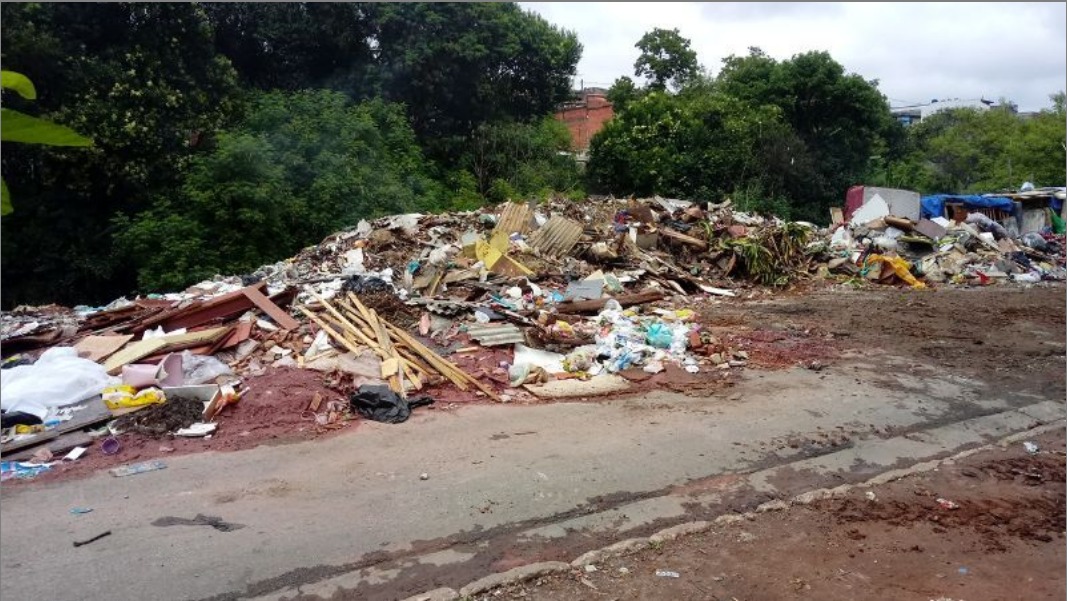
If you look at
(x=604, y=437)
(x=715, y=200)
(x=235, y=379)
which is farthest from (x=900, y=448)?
(x=715, y=200)

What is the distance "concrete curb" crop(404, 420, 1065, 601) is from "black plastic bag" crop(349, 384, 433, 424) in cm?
276

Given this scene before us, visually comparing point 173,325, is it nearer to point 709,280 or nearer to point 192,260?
point 192,260

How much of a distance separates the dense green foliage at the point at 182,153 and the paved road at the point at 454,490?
1067 cm

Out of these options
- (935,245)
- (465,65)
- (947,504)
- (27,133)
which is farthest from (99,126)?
(935,245)

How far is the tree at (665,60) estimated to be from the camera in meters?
28.9

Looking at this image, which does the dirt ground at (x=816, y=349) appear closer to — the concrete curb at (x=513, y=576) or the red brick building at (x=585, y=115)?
the concrete curb at (x=513, y=576)

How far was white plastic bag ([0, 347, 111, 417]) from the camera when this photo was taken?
6.27 m

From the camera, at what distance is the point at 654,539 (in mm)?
4207

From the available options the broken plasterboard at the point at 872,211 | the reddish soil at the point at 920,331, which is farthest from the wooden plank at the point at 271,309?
the broken plasterboard at the point at 872,211

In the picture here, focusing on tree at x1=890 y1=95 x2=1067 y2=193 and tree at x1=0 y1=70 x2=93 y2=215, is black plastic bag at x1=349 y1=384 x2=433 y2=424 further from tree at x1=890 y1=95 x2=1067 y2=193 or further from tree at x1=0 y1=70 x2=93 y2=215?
tree at x1=890 y1=95 x2=1067 y2=193

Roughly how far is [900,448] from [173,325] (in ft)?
25.6

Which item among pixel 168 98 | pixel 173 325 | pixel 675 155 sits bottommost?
pixel 173 325

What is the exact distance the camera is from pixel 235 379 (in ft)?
23.6

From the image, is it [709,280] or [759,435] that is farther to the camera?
[709,280]
